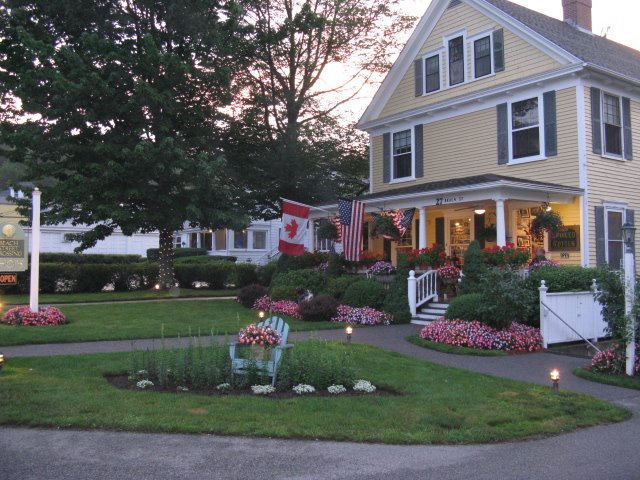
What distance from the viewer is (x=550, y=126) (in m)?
17.0

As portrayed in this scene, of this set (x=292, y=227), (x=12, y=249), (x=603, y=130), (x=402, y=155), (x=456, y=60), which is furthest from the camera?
(x=402, y=155)

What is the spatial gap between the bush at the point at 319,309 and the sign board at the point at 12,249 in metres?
7.03

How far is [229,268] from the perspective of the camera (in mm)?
27172

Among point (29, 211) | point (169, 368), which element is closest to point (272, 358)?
point (169, 368)

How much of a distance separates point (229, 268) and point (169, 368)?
19.0 m

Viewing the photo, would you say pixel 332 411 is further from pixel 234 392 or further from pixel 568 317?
pixel 568 317

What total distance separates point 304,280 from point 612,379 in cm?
1106

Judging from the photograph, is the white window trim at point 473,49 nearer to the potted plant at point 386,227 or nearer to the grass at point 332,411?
the potted plant at point 386,227

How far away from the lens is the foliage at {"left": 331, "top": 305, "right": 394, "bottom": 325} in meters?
15.6

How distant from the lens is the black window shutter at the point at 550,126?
16.8 metres

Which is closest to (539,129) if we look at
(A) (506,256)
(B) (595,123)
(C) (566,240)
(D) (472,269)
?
(B) (595,123)

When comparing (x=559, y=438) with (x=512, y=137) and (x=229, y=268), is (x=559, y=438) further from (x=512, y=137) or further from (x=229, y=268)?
(x=229, y=268)

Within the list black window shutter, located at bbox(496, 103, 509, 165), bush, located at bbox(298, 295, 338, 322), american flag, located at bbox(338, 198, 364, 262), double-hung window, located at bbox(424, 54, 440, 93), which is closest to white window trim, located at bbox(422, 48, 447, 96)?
double-hung window, located at bbox(424, 54, 440, 93)

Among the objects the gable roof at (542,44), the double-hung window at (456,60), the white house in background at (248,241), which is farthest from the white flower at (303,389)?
the white house in background at (248,241)
